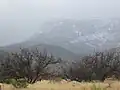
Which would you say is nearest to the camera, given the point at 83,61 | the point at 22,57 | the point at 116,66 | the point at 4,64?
the point at 22,57

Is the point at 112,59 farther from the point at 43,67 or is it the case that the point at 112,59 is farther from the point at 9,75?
the point at 9,75

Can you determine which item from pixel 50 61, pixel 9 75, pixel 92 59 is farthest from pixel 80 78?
pixel 9 75

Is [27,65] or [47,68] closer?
[27,65]

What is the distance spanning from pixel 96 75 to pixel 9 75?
234 inches

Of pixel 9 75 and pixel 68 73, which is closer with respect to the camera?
pixel 9 75

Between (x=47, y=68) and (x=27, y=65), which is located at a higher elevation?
(x=27, y=65)

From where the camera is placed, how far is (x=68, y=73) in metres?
28.3

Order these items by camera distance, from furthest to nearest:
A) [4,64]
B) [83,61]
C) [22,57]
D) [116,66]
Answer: [83,61], [116,66], [4,64], [22,57]

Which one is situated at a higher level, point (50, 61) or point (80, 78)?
point (50, 61)

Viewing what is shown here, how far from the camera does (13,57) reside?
22.7 m

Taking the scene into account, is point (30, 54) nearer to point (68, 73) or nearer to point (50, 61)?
point (50, 61)

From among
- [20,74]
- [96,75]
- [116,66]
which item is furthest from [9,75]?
[116,66]

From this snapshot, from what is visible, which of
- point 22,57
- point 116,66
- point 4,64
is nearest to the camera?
point 22,57

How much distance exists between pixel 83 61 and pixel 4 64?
6.30 meters
